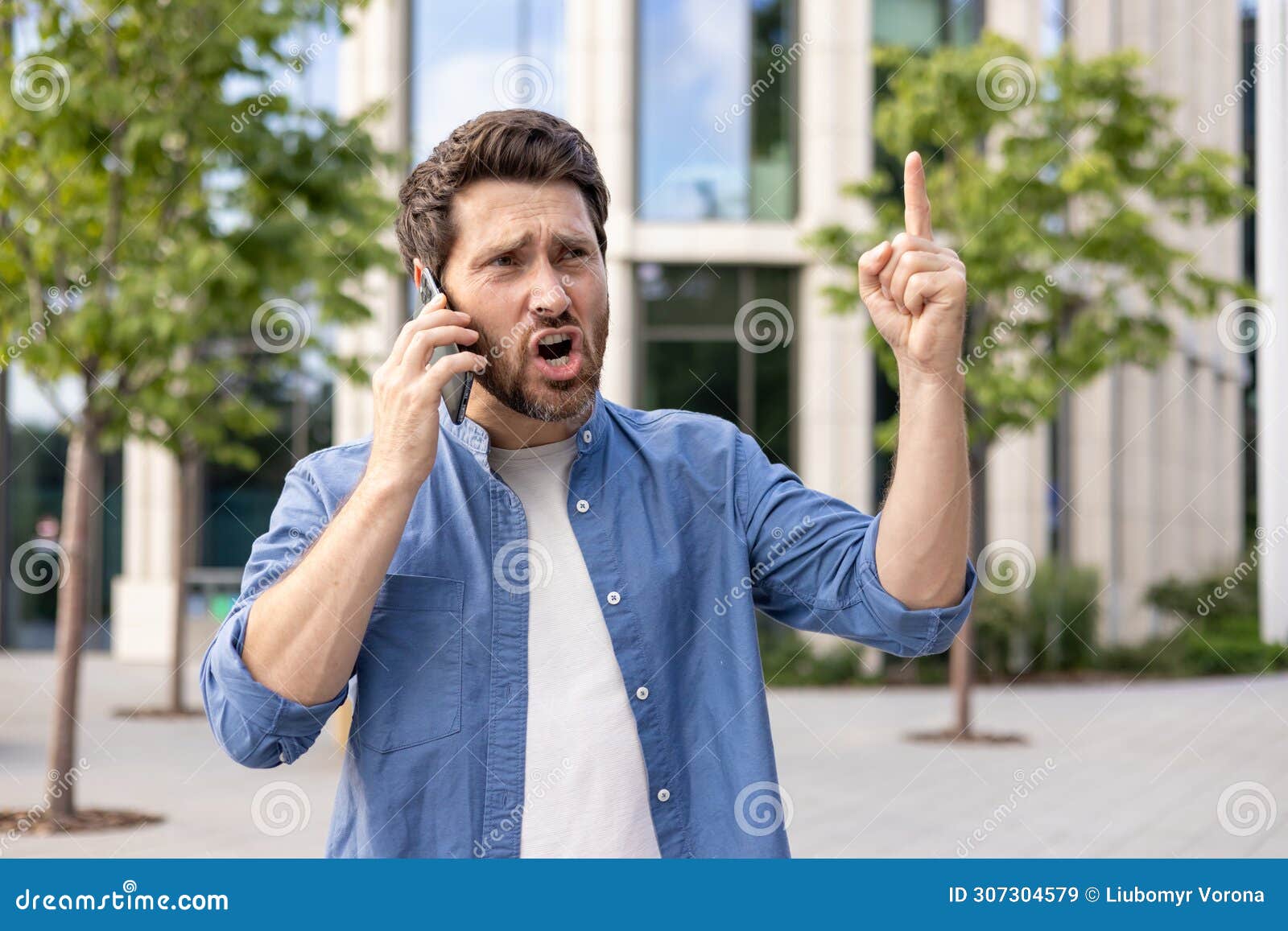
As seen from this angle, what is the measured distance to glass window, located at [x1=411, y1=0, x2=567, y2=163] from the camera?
59.5 feet

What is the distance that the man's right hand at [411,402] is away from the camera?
80.0 inches

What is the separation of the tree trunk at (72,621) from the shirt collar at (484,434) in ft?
20.3

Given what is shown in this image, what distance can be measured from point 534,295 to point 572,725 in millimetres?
665

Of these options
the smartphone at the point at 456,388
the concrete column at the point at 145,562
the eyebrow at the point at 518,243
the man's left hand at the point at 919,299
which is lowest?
the concrete column at the point at 145,562

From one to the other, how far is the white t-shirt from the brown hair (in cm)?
50

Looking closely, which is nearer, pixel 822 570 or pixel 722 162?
pixel 822 570

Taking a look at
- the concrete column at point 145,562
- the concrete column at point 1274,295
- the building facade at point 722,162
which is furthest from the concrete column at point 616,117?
the concrete column at point 1274,295

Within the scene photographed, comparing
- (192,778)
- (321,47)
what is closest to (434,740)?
(192,778)

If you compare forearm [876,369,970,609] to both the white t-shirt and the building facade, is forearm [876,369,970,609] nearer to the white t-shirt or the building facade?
the white t-shirt

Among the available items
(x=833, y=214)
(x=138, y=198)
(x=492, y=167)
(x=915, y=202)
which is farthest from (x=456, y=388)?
(x=833, y=214)

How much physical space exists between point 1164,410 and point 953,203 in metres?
12.6

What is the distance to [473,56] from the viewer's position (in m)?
18.6

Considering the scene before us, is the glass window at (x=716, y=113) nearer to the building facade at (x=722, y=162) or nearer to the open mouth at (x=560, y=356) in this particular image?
the building facade at (x=722, y=162)

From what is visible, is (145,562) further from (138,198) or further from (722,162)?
(138,198)
